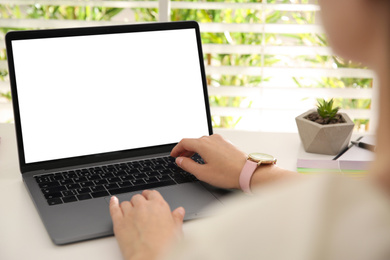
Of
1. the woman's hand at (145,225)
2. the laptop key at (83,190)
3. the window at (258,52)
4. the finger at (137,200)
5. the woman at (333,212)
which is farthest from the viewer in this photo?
the window at (258,52)

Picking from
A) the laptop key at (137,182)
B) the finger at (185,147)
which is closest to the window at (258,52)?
the finger at (185,147)

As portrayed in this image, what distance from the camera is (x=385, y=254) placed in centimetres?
Result: 41

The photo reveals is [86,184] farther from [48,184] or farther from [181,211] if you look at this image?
[181,211]

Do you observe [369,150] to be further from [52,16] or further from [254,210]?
[52,16]

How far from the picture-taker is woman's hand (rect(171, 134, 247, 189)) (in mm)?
1033

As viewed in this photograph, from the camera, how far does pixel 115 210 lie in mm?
874

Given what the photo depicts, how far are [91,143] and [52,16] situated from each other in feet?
5.91

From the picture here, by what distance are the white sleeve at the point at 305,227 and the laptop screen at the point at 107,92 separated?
70 cm

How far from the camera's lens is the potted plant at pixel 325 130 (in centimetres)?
123

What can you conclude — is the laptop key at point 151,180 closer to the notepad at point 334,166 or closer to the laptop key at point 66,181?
the laptop key at point 66,181

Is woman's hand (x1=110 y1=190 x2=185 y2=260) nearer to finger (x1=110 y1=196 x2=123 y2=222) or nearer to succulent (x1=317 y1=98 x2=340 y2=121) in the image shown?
finger (x1=110 y1=196 x2=123 y2=222)

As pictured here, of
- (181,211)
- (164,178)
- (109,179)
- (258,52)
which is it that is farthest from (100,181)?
(258,52)

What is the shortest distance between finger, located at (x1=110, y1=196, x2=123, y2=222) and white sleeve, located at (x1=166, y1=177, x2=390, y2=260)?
0.41 meters

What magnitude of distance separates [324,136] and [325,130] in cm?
2
